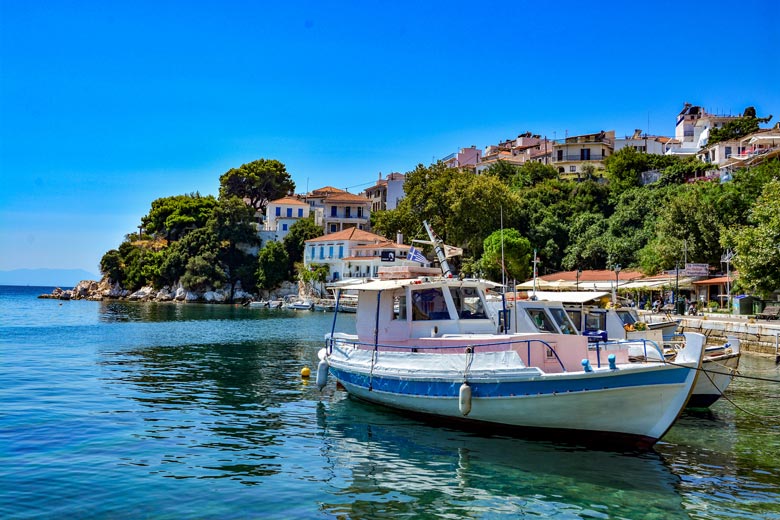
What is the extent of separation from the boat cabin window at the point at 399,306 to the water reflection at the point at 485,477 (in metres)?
3.13

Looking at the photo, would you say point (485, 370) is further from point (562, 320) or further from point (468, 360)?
point (562, 320)

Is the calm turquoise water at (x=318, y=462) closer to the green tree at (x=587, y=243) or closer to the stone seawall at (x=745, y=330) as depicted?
the stone seawall at (x=745, y=330)

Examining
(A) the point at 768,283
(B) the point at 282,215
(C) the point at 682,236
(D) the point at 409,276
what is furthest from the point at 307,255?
(D) the point at 409,276

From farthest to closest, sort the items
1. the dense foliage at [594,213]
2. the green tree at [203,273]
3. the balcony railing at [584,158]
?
the balcony railing at [584,158], the green tree at [203,273], the dense foliage at [594,213]

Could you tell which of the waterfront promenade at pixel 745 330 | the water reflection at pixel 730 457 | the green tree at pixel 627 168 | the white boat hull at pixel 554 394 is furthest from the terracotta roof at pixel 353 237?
the white boat hull at pixel 554 394

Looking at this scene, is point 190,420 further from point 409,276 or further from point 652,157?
point 652,157

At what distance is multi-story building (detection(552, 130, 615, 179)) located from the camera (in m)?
85.2

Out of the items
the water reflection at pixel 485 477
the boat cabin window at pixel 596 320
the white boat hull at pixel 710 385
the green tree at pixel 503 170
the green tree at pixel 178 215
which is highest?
the green tree at pixel 503 170

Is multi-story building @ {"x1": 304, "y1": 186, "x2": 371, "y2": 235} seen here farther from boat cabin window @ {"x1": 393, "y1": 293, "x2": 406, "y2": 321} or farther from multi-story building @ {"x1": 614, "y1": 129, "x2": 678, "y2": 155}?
boat cabin window @ {"x1": 393, "y1": 293, "x2": 406, "y2": 321}

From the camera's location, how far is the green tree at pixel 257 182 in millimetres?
97375

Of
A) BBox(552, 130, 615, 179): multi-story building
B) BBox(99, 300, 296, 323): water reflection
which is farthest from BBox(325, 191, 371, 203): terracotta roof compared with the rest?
BBox(552, 130, 615, 179): multi-story building

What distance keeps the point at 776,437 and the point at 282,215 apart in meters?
82.1

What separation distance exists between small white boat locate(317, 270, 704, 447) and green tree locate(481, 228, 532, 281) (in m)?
42.3

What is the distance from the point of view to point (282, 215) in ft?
300
